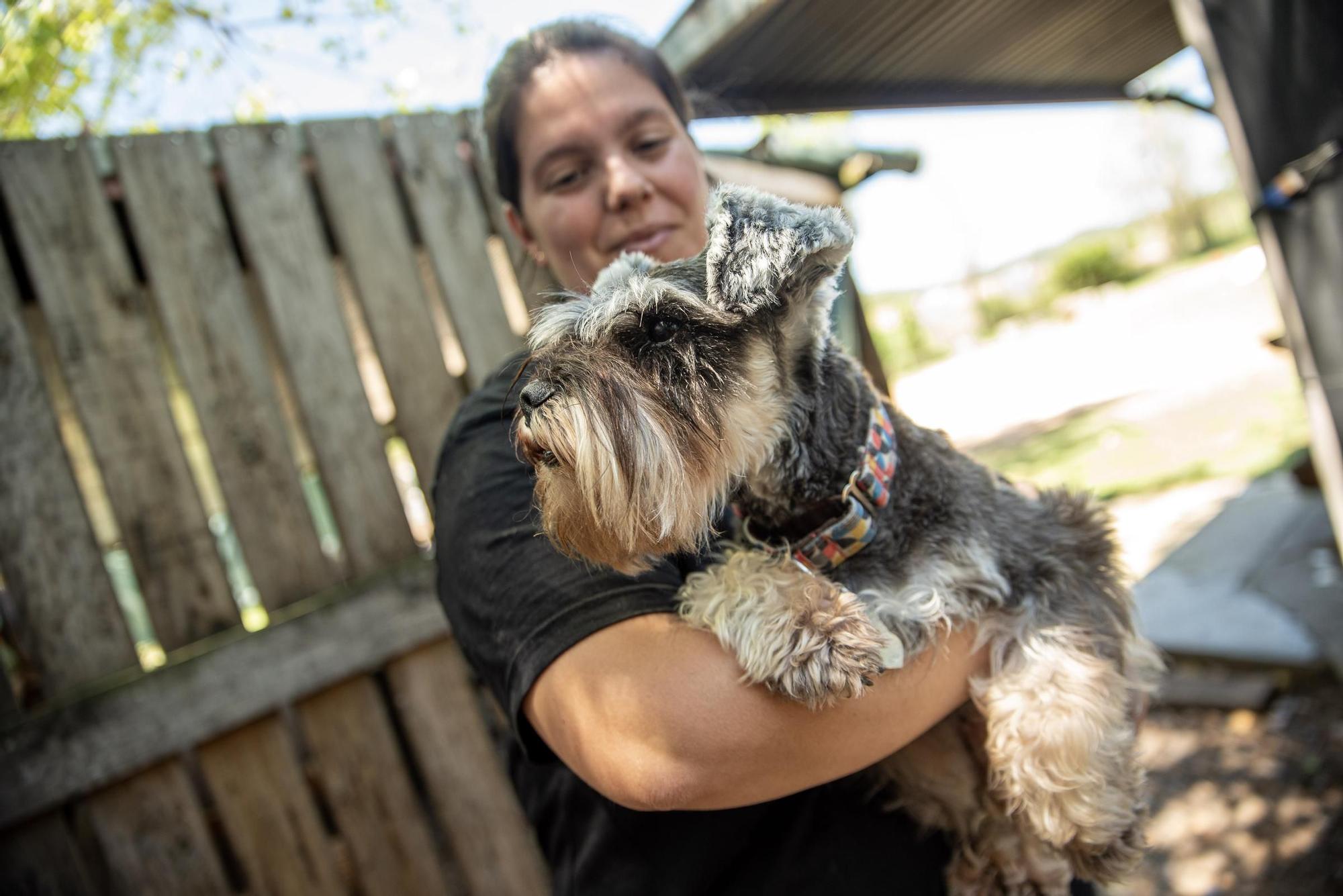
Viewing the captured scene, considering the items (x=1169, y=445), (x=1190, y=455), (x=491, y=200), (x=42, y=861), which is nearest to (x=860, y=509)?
(x=491, y=200)

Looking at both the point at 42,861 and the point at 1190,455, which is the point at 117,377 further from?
the point at 1190,455

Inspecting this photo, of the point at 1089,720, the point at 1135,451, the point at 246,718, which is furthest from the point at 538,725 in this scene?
the point at 1135,451

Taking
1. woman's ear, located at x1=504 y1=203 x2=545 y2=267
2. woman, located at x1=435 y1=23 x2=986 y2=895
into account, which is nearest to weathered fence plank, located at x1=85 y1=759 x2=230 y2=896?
woman, located at x1=435 y1=23 x2=986 y2=895

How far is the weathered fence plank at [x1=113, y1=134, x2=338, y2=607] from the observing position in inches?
123

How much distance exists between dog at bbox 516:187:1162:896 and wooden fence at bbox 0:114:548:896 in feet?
5.20

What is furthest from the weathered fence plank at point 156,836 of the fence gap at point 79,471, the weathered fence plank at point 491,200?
the weathered fence plank at point 491,200

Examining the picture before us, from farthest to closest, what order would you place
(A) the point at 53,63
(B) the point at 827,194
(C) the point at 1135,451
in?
1. (C) the point at 1135,451
2. (B) the point at 827,194
3. (A) the point at 53,63

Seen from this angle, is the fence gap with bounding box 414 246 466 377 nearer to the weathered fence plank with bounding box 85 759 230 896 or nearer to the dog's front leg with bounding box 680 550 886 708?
the weathered fence plank with bounding box 85 759 230 896

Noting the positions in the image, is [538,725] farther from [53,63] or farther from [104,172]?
→ [53,63]

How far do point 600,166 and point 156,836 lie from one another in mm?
2775

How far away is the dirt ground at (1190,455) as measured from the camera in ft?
13.4

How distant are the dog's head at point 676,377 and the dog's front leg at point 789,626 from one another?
0.18 metres

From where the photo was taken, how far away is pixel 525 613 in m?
1.86

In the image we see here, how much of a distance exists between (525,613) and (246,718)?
1789 millimetres
